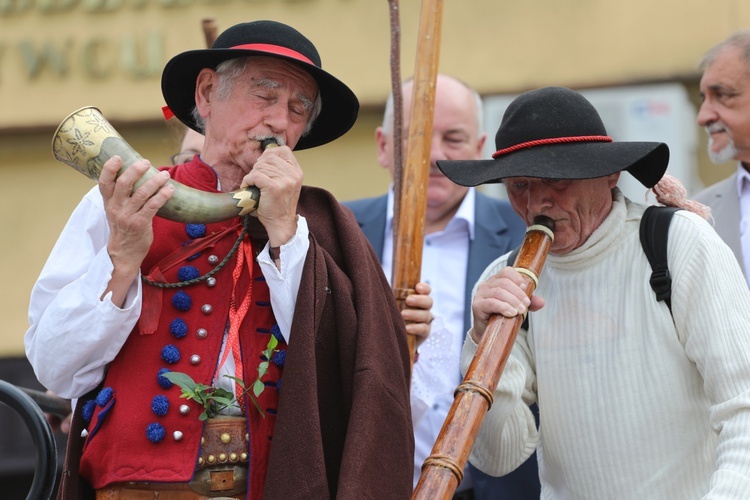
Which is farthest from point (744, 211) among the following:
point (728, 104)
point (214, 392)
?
point (214, 392)


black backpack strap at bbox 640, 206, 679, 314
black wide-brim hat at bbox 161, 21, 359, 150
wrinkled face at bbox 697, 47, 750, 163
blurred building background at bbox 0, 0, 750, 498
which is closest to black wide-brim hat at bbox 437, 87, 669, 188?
black backpack strap at bbox 640, 206, 679, 314

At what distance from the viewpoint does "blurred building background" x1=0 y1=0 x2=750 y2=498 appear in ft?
23.3

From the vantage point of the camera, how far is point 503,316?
3256mm

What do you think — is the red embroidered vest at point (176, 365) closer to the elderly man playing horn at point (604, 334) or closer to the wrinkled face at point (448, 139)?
the elderly man playing horn at point (604, 334)

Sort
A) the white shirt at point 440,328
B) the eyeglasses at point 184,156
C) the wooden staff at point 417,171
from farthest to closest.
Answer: the eyeglasses at point 184,156
the white shirt at point 440,328
the wooden staff at point 417,171

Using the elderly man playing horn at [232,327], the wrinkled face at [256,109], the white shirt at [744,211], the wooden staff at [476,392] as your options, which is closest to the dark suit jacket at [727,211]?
the white shirt at [744,211]

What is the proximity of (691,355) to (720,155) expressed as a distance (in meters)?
2.16

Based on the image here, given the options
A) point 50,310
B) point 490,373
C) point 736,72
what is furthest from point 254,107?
point 736,72

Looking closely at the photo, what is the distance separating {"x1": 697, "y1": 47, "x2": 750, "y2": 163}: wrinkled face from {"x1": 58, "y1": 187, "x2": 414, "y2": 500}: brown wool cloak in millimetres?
2296

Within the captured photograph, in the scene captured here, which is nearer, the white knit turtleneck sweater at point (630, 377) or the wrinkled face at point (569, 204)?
the white knit turtleneck sweater at point (630, 377)

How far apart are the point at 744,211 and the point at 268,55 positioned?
258cm

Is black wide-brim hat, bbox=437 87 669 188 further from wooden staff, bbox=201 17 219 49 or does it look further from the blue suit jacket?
wooden staff, bbox=201 17 219 49

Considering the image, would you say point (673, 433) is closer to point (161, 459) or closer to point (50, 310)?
point (161, 459)

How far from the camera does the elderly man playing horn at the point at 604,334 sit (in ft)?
10.2
